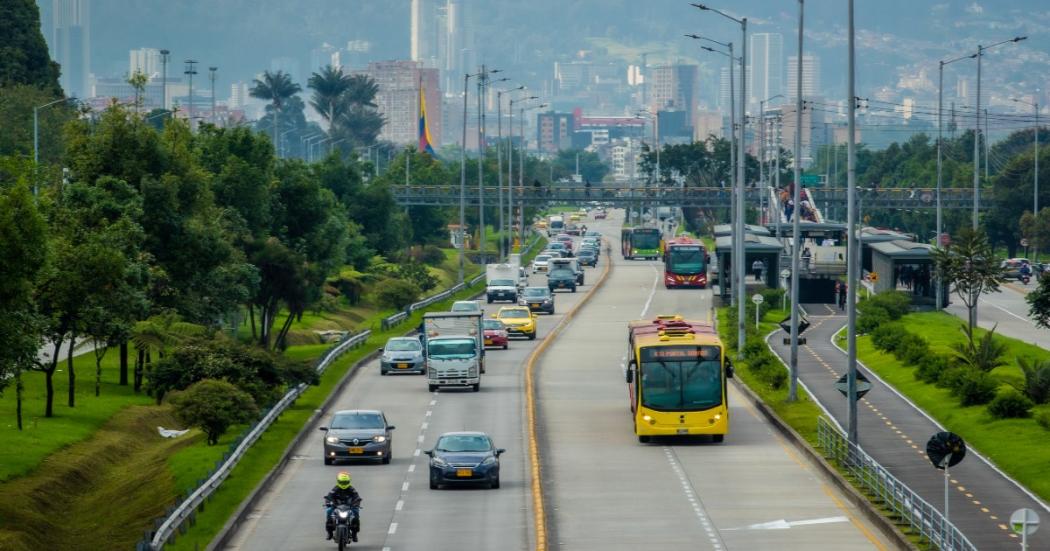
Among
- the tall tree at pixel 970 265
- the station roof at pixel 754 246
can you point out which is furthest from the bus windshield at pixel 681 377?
the station roof at pixel 754 246

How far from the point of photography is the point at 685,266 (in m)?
122

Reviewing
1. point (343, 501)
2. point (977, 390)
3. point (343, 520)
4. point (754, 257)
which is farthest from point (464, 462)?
point (754, 257)

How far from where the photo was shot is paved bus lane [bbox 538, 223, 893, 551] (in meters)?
38.2

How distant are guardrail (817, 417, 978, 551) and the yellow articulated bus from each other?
2832mm

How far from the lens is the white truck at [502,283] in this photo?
4493 inches

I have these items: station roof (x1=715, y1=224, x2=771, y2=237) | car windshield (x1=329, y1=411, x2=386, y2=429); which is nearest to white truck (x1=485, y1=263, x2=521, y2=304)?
station roof (x1=715, y1=224, x2=771, y2=237)

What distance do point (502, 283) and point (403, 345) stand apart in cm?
3982

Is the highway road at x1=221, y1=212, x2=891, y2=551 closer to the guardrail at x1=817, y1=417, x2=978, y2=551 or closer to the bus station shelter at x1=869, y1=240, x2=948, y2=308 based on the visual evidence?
the guardrail at x1=817, y1=417, x2=978, y2=551

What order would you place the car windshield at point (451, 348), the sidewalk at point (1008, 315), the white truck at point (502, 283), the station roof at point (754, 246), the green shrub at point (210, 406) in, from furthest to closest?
the white truck at point (502, 283), the station roof at point (754, 246), the sidewalk at point (1008, 315), the car windshield at point (451, 348), the green shrub at point (210, 406)

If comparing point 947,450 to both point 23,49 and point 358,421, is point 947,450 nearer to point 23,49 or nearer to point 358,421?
point 358,421

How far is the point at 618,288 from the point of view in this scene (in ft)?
413

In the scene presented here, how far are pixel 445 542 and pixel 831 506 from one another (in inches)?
355

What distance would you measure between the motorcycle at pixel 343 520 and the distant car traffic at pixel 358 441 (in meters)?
11.9

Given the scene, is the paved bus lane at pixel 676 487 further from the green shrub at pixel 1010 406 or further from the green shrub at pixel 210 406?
the green shrub at pixel 210 406
